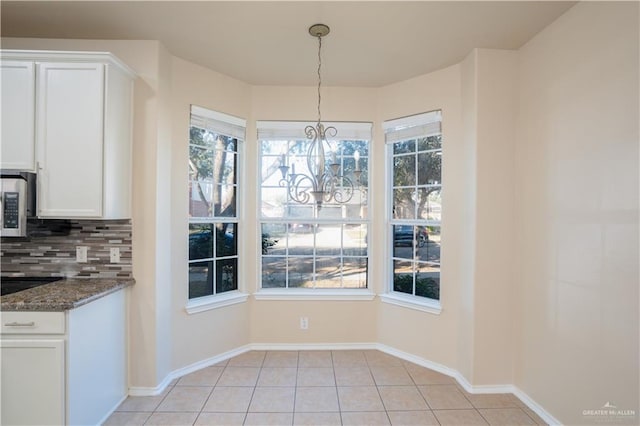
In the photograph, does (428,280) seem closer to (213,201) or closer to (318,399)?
(318,399)

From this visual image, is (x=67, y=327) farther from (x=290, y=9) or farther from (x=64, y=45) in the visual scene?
(x=290, y=9)

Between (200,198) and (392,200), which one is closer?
(200,198)

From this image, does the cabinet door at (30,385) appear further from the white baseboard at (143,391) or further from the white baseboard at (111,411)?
the white baseboard at (143,391)

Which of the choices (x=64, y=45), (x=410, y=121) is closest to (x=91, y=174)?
(x=64, y=45)

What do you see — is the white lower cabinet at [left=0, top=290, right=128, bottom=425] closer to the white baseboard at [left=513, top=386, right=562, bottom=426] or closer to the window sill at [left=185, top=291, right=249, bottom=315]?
the window sill at [left=185, top=291, right=249, bottom=315]

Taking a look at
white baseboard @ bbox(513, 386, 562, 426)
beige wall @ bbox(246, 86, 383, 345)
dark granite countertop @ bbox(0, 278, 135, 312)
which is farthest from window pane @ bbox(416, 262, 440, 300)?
dark granite countertop @ bbox(0, 278, 135, 312)

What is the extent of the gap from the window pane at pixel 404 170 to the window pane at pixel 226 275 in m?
1.82

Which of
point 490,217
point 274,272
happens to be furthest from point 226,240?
point 490,217

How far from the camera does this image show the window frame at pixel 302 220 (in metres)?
3.41

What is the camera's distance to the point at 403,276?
3379 millimetres

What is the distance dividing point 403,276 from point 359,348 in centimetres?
86

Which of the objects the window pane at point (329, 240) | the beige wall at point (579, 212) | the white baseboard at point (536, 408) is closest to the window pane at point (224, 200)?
the window pane at point (329, 240)

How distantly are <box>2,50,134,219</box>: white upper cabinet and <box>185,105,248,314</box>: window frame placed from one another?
758 millimetres

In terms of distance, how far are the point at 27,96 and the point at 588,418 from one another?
3.96m
